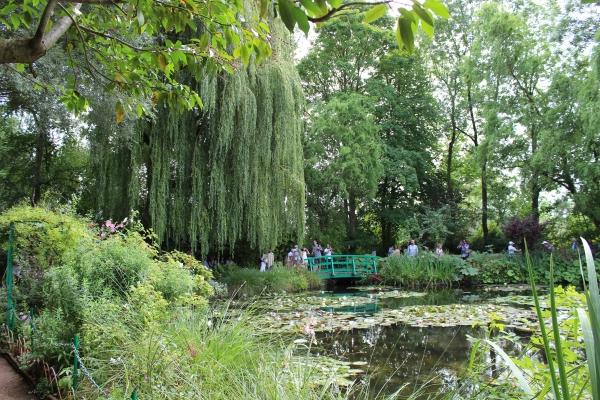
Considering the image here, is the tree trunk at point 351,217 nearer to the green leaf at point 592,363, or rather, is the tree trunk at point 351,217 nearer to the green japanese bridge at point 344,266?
the green japanese bridge at point 344,266

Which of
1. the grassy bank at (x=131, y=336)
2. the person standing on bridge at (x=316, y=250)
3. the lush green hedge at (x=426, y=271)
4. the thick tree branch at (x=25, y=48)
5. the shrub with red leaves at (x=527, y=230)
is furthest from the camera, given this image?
the person standing on bridge at (x=316, y=250)

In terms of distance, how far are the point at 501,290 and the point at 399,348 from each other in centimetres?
880

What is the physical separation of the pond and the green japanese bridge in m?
5.27

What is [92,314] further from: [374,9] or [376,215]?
[376,215]

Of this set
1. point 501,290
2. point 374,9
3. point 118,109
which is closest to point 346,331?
point 118,109

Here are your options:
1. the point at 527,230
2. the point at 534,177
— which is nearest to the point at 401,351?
the point at 527,230

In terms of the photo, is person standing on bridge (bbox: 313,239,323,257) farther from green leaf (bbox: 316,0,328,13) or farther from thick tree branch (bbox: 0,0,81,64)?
green leaf (bbox: 316,0,328,13)

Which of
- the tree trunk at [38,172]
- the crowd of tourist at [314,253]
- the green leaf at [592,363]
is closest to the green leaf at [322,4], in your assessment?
the green leaf at [592,363]

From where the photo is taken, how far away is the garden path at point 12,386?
11.5ft

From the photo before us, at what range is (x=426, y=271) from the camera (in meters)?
16.1

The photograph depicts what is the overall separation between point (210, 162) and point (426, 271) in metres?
8.58

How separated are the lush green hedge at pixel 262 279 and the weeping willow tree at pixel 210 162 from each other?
4.22ft

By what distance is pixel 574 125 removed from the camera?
1644cm

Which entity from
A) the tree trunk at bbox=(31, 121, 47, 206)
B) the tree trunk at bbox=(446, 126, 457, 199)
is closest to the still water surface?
the tree trunk at bbox=(31, 121, 47, 206)
